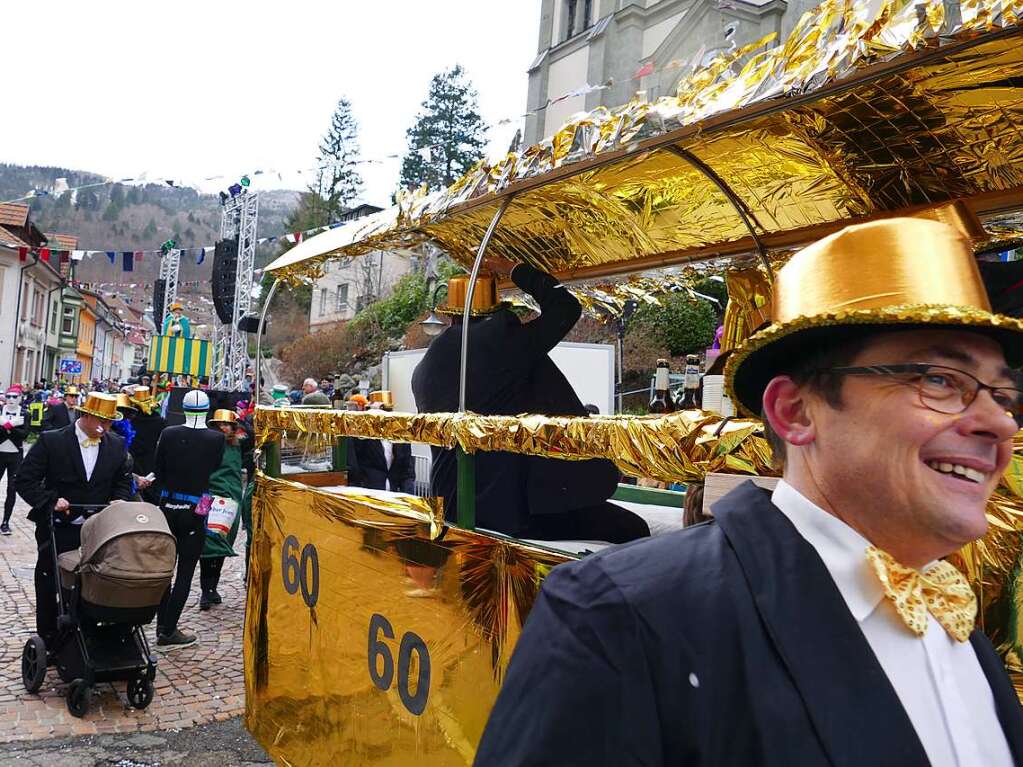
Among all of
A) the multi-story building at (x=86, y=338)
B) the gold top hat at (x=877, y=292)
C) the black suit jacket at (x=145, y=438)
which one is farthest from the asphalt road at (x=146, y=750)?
the multi-story building at (x=86, y=338)

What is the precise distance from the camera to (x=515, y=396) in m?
3.85

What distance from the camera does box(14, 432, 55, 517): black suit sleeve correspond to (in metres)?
5.82

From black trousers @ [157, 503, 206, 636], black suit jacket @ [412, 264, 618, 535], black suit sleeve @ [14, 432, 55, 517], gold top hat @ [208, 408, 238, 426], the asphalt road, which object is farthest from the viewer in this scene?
gold top hat @ [208, 408, 238, 426]

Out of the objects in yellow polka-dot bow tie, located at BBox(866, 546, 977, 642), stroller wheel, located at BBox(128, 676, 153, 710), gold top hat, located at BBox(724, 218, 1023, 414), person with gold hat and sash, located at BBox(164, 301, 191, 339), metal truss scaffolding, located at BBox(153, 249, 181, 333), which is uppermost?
metal truss scaffolding, located at BBox(153, 249, 181, 333)

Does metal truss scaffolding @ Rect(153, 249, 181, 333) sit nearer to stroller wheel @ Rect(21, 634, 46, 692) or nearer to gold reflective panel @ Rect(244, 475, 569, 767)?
stroller wheel @ Rect(21, 634, 46, 692)

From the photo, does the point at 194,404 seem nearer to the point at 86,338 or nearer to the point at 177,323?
the point at 177,323

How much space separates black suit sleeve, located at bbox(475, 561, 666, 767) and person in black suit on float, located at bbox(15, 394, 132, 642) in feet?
17.8

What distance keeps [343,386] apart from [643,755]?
23928mm

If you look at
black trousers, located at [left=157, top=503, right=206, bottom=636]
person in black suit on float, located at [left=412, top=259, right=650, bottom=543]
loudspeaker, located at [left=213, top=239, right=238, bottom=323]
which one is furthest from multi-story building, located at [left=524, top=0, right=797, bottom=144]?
person in black suit on float, located at [left=412, top=259, right=650, bottom=543]

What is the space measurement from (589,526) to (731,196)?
142 centimetres

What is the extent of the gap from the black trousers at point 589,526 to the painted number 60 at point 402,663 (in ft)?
2.34

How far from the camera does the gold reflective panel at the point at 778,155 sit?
177cm

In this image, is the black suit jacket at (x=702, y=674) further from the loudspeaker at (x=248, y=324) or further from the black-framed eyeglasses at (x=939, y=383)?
the loudspeaker at (x=248, y=324)

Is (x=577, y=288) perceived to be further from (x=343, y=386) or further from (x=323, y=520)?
(x=343, y=386)
